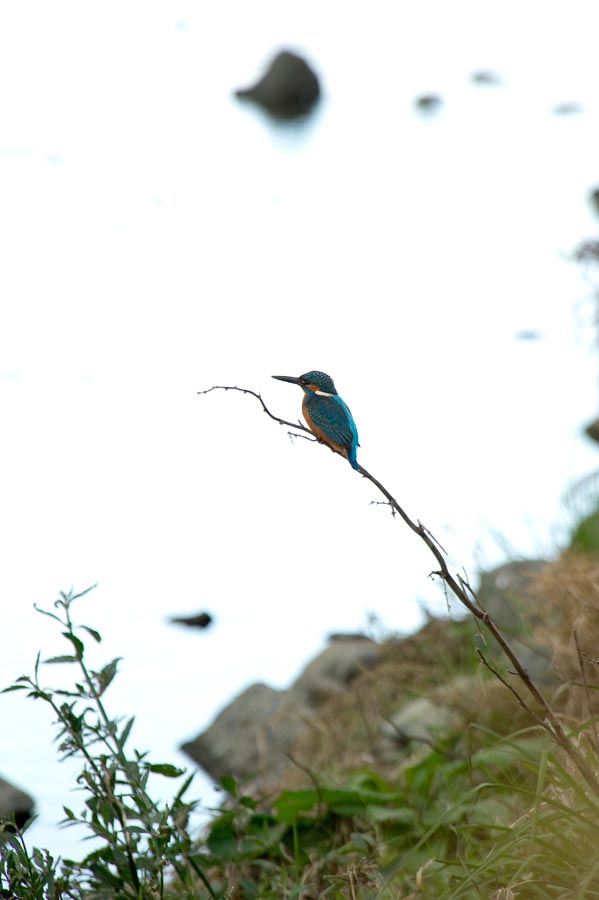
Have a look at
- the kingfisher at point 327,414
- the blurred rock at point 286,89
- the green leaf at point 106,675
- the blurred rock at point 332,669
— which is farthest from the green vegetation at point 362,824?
the blurred rock at point 286,89

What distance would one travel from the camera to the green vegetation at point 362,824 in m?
1.89

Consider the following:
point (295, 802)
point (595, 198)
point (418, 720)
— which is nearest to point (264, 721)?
point (418, 720)

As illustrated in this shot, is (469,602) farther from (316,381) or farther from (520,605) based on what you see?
(520,605)

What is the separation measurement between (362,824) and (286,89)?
46.9 ft

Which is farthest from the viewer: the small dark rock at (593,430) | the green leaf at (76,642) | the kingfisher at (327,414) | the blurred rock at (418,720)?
the small dark rock at (593,430)

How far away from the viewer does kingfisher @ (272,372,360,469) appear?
7.16 feet

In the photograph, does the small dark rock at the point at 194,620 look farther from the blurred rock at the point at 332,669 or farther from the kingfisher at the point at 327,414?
the kingfisher at the point at 327,414

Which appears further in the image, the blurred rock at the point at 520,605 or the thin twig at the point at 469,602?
the blurred rock at the point at 520,605

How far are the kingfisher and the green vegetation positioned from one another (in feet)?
1.94

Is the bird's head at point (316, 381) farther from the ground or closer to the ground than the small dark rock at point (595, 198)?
closer to the ground

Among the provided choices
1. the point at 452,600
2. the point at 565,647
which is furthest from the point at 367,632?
the point at 565,647

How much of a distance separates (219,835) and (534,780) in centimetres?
85

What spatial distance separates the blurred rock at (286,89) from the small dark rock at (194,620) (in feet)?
36.9

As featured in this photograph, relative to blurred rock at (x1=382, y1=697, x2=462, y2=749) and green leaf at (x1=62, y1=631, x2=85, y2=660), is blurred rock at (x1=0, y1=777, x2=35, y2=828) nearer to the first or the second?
blurred rock at (x1=382, y1=697, x2=462, y2=749)
